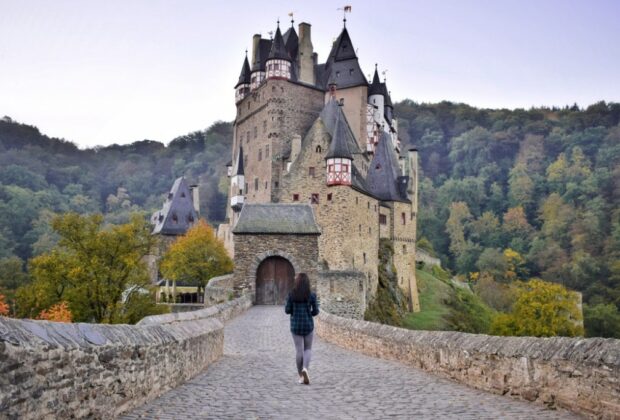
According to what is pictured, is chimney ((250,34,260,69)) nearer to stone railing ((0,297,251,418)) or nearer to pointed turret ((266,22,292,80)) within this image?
pointed turret ((266,22,292,80))

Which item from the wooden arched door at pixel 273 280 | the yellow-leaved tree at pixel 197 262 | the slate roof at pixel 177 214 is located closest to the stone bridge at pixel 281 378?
the wooden arched door at pixel 273 280

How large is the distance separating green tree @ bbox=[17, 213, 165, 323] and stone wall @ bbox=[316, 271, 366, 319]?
9.46m

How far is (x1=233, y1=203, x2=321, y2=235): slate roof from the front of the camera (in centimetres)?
3312

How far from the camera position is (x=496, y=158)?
13175 centimetres

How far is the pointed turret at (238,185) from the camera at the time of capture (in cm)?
5923

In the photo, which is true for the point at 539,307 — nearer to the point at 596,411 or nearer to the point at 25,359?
the point at 596,411

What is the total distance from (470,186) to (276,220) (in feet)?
281

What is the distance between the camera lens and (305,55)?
196ft

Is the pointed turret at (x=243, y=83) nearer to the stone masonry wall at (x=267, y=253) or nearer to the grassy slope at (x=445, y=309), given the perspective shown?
the grassy slope at (x=445, y=309)

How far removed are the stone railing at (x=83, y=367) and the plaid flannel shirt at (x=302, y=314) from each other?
1.68m

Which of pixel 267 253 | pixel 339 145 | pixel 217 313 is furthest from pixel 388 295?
pixel 217 313

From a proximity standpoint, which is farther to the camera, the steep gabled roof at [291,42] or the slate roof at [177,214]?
the slate roof at [177,214]

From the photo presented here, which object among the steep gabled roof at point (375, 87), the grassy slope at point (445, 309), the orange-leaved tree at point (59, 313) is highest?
the steep gabled roof at point (375, 87)

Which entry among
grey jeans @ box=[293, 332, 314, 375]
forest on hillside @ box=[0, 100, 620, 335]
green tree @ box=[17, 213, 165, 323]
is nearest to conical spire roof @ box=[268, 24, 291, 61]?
green tree @ box=[17, 213, 165, 323]
